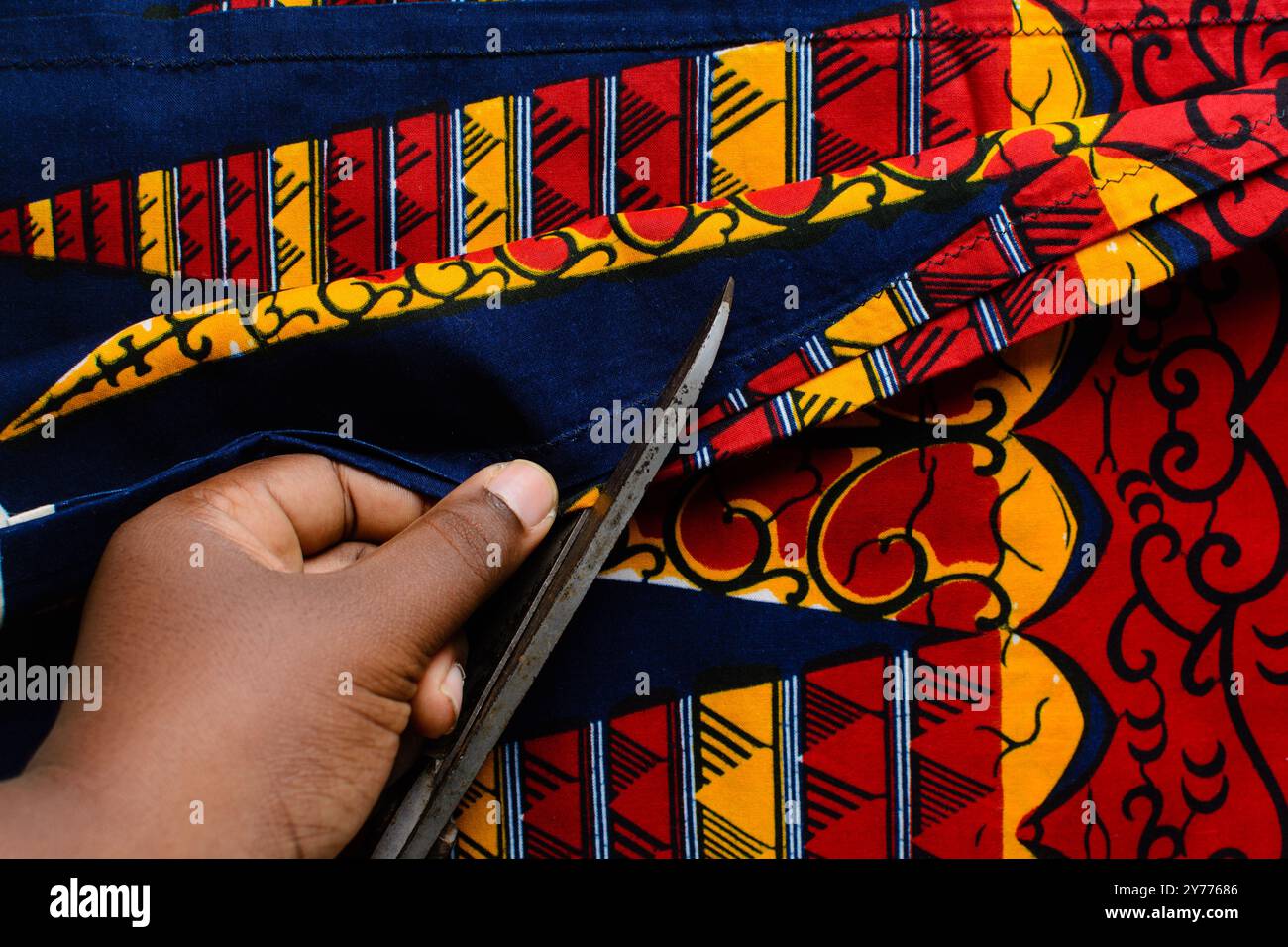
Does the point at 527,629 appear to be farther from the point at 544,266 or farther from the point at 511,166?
the point at 511,166

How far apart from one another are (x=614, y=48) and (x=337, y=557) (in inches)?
16.9

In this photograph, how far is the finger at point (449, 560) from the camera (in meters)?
0.58

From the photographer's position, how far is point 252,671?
56 cm

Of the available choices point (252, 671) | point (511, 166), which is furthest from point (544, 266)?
point (252, 671)

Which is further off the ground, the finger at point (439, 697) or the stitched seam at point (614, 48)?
the stitched seam at point (614, 48)

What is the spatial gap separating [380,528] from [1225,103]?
666 millimetres

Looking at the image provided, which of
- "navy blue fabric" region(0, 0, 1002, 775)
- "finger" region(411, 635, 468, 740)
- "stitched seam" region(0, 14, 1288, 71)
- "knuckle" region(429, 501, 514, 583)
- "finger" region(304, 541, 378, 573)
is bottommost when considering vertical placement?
"finger" region(411, 635, 468, 740)

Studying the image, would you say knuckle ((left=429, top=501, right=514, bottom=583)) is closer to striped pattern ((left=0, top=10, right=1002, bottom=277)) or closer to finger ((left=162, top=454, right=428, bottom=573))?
finger ((left=162, top=454, right=428, bottom=573))

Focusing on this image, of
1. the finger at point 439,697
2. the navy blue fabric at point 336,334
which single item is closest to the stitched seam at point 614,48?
the navy blue fabric at point 336,334

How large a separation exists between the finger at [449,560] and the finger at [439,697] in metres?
0.03

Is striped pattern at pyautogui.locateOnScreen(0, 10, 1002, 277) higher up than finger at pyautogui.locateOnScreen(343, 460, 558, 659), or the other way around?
striped pattern at pyautogui.locateOnScreen(0, 10, 1002, 277)

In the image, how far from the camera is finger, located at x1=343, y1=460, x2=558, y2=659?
1.91 ft

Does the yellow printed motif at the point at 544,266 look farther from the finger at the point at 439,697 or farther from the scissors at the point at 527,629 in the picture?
the finger at the point at 439,697

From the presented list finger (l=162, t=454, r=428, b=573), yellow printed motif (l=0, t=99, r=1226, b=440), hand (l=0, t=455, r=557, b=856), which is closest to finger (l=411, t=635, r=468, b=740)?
hand (l=0, t=455, r=557, b=856)
